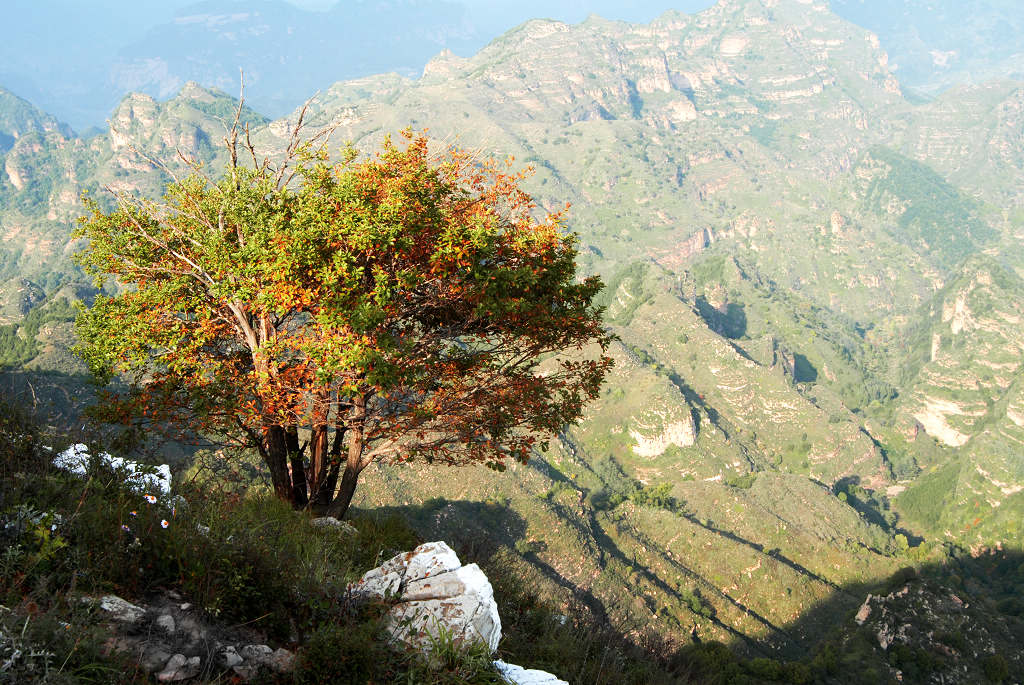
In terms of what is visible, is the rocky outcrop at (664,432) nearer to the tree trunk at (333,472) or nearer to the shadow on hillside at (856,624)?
the shadow on hillside at (856,624)

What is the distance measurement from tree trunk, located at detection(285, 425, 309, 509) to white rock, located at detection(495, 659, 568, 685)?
10652 mm

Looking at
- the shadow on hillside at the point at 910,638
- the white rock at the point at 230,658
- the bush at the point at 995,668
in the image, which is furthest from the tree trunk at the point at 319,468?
the bush at the point at 995,668

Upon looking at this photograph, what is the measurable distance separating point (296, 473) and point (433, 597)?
984cm

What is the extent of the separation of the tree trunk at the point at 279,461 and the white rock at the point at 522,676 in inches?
423

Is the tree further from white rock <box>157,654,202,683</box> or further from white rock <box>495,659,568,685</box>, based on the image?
white rock <box>157,654,202,683</box>

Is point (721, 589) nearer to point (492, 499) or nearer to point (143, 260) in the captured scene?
point (492, 499)

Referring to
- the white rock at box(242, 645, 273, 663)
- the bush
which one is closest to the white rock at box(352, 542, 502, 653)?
the white rock at box(242, 645, 273, 663)

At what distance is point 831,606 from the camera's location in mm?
100562

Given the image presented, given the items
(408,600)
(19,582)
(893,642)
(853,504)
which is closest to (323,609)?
(408,600)

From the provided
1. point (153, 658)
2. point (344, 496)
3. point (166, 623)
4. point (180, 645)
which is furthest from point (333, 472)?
point (153, 658)

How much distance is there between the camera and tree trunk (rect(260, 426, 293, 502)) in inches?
672

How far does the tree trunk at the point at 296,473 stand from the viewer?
1750cm

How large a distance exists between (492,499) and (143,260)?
336 ft

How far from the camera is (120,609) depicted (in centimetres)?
680
